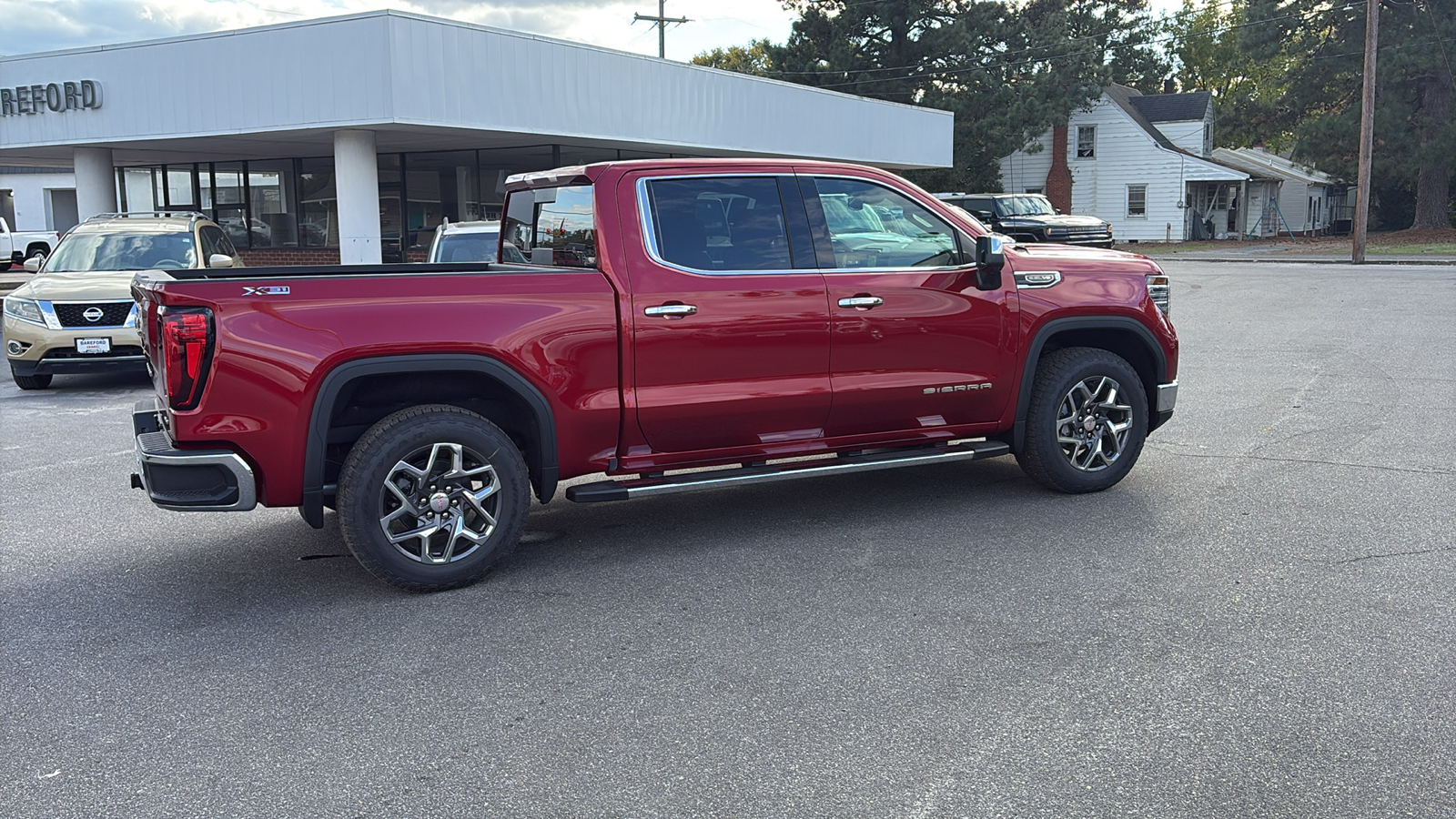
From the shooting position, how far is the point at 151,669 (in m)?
4.50

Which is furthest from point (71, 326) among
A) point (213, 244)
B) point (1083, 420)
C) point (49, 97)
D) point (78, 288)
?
point (49, 97)

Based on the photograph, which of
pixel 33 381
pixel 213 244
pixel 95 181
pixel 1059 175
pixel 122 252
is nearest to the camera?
pixel 33 381

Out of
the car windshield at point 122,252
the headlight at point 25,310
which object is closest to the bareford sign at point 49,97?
the car windshield at point 122,252

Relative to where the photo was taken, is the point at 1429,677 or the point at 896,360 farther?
the point at 896,360

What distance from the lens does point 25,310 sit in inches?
470

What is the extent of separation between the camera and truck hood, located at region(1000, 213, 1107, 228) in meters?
28.3

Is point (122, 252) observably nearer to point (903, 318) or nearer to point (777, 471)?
point (777, 471)

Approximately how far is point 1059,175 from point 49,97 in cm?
4007

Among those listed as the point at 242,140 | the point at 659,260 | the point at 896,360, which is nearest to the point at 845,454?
the point at 896,360

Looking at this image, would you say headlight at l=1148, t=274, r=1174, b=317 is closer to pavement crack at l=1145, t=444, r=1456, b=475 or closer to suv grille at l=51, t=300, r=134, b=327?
pavement crack at l=1145, t=444, r=1456, b=475

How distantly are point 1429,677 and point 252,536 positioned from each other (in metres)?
5.51

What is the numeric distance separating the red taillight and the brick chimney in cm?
5001

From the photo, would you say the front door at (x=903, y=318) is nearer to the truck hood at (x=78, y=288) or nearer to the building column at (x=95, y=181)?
the truck hood at (x=78, y=288)

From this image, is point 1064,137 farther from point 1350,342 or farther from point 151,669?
point 151,669
